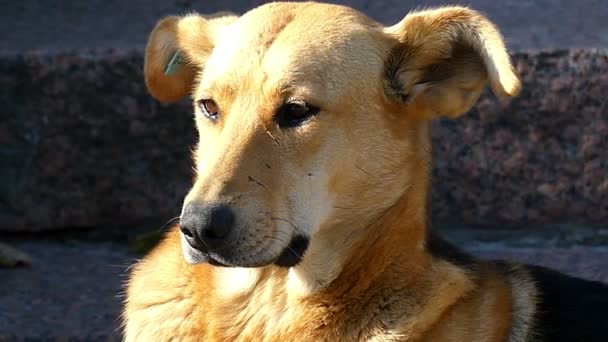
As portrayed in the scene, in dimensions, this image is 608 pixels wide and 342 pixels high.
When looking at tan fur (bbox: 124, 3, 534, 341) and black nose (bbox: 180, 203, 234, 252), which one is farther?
tan fur (bbox: 124, 3, 534, 341)

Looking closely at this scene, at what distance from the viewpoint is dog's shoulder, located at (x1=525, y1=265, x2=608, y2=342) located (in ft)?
12.1

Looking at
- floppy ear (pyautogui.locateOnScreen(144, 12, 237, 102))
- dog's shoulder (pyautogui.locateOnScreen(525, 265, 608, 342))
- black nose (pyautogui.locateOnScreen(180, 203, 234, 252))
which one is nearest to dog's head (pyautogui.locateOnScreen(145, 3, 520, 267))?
black nose (pyautogui.locateOnScreen(180, 203, 234, 252))

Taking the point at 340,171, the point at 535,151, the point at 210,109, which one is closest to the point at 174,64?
the point at 210,109

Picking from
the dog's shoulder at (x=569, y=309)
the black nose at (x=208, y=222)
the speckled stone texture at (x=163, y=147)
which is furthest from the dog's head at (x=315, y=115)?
the speckled stone texture at (x=163, y=147)

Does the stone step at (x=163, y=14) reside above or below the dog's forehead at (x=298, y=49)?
below

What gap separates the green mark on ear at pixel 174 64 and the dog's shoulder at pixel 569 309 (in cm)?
123

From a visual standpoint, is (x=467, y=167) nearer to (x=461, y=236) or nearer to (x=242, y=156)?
(x=461, y=236)

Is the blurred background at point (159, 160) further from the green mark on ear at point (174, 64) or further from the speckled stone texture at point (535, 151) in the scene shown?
the green mark on ear at point (174, 64)

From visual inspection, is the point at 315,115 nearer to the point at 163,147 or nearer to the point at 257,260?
the point at 257,260

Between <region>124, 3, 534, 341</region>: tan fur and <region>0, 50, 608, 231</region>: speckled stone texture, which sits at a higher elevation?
<region>124, 3, 534, 341</region>: tan fur

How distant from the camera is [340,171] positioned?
10.8 ft

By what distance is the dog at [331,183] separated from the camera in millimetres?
3205

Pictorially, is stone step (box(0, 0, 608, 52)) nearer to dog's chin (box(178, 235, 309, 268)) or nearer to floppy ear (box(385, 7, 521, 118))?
floppy ear (box(385, 7, 521, 118))

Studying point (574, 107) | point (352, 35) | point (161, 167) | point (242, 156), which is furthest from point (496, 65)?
point (161, 167)
